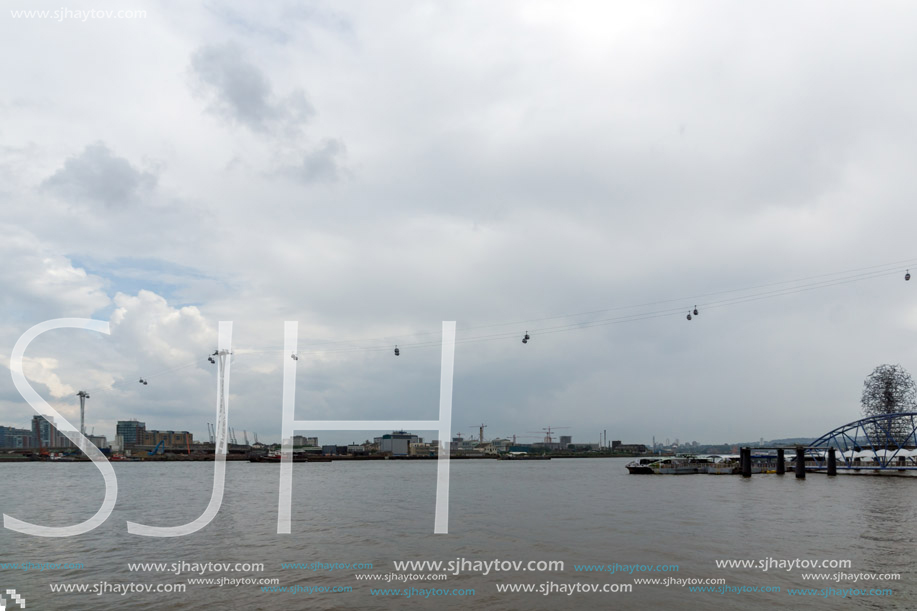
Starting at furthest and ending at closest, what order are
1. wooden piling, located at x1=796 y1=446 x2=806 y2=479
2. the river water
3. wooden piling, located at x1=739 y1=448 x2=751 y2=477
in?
1. wooden piling, located at x1=739 y1=448 x2=751 y2=477
2. wooden piling, located at x1=796 y1=446 x2=806 y2=479
3. the river water

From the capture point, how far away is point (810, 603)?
54.5ft

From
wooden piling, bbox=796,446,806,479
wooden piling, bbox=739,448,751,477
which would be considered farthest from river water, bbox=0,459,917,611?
wooden piling, bbox=739,448,751,477

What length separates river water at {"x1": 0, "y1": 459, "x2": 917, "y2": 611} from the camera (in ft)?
56.5

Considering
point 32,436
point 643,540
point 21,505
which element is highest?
point 643,540

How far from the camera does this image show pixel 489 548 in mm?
24500

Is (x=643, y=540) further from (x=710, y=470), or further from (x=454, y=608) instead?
(x=710, y=470)

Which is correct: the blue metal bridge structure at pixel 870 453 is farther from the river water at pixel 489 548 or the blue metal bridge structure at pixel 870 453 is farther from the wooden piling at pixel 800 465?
the river water at pixel 489 548

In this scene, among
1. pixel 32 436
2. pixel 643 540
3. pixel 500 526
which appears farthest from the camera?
pixel 32 436

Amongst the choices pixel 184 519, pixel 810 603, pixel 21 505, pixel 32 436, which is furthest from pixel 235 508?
pixel 32 436

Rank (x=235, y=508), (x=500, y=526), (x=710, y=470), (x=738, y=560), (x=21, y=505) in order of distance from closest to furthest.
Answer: (x=738, y=560), (x=500, y=526), (x=235, y=508), (x=21, y=505), (x=710, y=470)

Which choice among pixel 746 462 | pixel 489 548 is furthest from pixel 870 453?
pixel 489 548

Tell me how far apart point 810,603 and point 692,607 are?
3477 millimetres

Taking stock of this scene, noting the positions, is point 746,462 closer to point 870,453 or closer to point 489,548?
point 870,453

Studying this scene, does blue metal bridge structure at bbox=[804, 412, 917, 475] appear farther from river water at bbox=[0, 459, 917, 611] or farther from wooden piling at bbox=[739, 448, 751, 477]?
river water at bbox=[0, 459, 917, 611]
